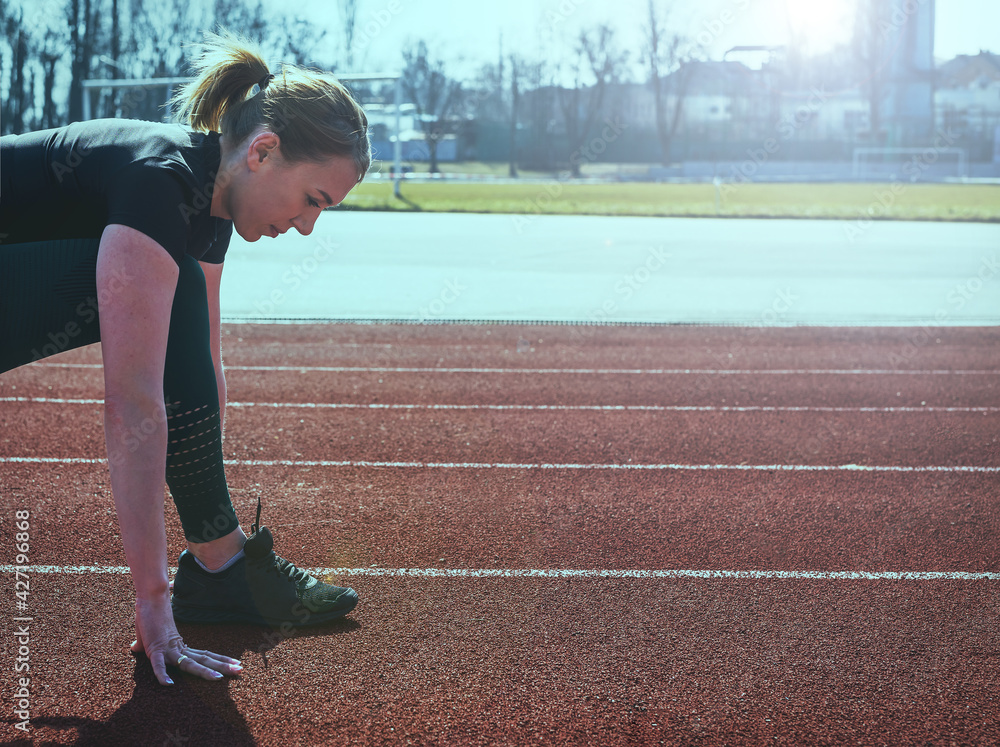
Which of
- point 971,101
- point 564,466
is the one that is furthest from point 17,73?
point 971,101

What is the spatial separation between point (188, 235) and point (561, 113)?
61.9 m

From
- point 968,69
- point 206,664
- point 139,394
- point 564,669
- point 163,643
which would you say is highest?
point 968,69

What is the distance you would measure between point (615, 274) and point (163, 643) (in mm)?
11350

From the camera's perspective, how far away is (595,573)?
326 centimetres

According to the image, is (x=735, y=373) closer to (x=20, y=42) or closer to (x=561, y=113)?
(x=20, y=42)

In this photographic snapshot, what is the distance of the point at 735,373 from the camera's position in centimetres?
705

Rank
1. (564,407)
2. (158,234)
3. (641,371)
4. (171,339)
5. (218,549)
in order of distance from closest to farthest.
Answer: (158,234), (171,339), (218,549), (564,407), (641,371)

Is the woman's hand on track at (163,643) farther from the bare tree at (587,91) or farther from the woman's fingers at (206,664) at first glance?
the bare tree at (587,91)

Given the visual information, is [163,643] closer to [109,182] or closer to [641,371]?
[109,182]

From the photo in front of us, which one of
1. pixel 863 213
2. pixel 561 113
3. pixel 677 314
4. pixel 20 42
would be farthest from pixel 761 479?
pixel 561 113

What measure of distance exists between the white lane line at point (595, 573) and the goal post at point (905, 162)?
46145 millimetres

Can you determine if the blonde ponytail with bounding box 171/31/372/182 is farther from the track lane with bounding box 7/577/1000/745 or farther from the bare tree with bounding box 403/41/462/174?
the bare tree with bounding box 403/41/462/174

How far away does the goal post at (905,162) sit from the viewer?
4772 centimetres

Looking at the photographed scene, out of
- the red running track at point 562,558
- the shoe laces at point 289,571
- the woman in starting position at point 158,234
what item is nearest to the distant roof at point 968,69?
the red running track at point 562,558
